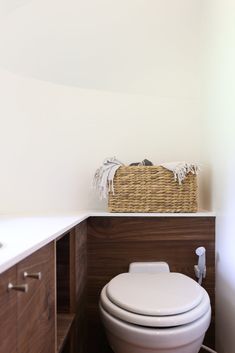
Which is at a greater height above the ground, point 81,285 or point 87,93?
point 87,93

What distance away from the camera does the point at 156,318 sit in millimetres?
861

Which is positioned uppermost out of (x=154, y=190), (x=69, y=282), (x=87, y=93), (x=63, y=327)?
(x=87, y=93)

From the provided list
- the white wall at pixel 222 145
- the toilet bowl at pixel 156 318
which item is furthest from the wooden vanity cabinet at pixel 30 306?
the white wall at pixel 222 145

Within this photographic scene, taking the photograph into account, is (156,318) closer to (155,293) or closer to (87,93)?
(155,293)

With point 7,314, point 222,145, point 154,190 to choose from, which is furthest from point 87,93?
point 7,314

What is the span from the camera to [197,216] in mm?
1374

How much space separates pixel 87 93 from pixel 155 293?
1110mm

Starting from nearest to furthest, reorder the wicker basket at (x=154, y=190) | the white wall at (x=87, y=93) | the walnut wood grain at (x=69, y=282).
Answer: the walnut wood grain at (x=69, y=282), the wicker basket at (x=154, y=190), the white wall at (x=87, y=93)

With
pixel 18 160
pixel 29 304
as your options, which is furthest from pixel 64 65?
pixel 29 304

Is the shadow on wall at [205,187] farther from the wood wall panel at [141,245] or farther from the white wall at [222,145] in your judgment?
the wood wall panel at [141,245]

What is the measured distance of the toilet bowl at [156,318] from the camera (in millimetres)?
860

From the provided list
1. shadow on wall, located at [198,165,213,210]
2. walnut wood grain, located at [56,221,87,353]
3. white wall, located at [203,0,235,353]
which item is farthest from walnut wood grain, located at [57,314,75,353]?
shadow on wall, located at [198,165,213,210]

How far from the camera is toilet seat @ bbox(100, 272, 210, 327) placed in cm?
87

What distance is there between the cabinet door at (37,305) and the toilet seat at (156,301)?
24 cm
